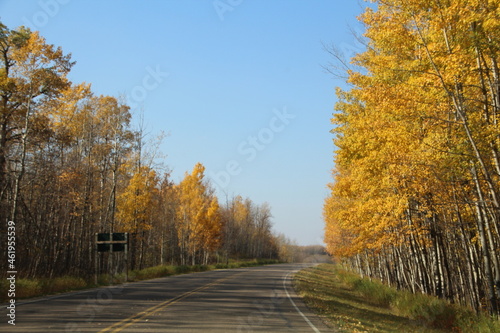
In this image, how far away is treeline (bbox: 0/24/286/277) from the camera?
1964 cm

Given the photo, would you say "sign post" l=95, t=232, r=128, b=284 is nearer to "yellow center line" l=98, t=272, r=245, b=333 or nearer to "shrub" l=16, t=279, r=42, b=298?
"shrub" l=16, t=279, r=42, b=298

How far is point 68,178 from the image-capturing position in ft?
74.8

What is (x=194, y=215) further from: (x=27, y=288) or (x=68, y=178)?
(x=27, y=288)

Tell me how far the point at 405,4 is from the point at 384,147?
4.80 m

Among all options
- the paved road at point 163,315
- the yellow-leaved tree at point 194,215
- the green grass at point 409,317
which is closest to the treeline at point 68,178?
the yellow-leaved tree at point 194,215

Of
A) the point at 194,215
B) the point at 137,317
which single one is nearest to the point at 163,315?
the point at 137,317

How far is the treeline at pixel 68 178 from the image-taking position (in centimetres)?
1964

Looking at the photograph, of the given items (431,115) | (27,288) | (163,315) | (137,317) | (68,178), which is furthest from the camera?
(68,178)

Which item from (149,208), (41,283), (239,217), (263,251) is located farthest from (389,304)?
(263,251)

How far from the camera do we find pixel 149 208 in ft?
105

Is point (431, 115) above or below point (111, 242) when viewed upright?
above

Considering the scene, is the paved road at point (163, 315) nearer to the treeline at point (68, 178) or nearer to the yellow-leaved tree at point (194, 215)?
the treeline at point (68, 178)

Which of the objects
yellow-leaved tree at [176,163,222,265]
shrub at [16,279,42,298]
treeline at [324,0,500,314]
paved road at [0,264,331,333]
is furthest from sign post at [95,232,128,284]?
→ yellow-leaved tree at [176,163,222,265]

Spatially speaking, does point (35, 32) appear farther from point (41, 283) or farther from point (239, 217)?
point (239, 217)
